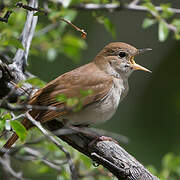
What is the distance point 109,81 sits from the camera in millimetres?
4215

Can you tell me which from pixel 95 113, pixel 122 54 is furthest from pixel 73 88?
pixel 122 54

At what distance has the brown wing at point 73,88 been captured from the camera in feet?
12.5

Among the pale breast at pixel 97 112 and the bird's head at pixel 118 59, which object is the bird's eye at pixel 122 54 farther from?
the pale breast at pixel 97 112

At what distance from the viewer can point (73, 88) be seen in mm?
3984

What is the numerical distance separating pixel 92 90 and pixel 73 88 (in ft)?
0.55

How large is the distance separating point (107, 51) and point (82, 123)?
0.87 metres

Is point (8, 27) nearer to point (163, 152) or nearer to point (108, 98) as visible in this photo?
point (108, 98)

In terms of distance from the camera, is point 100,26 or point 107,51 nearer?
point 107,51

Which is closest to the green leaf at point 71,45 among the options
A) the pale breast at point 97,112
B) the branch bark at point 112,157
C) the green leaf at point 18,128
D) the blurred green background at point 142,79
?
the pale breast at point 97,112

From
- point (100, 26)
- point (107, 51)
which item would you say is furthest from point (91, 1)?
point (100, 26)

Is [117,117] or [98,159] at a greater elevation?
[98,159]

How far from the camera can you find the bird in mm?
3785

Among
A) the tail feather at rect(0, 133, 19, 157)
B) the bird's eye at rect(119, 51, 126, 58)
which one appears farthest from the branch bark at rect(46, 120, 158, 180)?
the bird's eye at rect(119, 51, 126, 58)

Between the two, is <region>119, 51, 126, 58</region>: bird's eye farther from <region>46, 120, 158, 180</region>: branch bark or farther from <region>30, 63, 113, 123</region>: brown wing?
<region>46, 120, 158, 180</region>: branch bark
